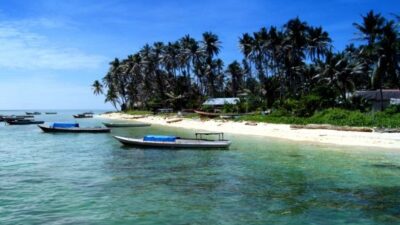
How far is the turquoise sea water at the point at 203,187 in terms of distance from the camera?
1338cm

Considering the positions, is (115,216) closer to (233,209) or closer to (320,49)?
(233,209)

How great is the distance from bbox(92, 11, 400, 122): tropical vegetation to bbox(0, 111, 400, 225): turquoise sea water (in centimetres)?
2482

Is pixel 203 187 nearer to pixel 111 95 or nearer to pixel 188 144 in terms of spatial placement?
pixel 188 144

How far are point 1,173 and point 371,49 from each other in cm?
4377

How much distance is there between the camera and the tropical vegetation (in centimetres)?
5347

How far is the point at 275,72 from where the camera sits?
3287 inches

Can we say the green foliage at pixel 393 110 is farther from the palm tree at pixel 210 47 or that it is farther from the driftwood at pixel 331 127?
the palm tree at pixel 210 47

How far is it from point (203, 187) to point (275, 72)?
6796 centimetres

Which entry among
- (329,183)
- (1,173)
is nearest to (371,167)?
(329,183)

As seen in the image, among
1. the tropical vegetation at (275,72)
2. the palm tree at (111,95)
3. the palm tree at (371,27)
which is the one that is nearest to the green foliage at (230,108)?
the tropical vegetation at (275,72)

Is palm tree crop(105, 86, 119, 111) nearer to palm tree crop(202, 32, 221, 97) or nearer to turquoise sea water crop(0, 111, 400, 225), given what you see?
palm tree crop(202, 32, 221, 97)

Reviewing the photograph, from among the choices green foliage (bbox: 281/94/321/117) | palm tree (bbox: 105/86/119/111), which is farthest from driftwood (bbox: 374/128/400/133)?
palm tree (bbox: 105/86/119/111)

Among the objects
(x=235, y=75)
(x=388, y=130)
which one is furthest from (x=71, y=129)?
(x=235, y=75)

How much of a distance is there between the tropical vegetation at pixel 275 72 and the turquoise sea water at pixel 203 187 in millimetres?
24824
